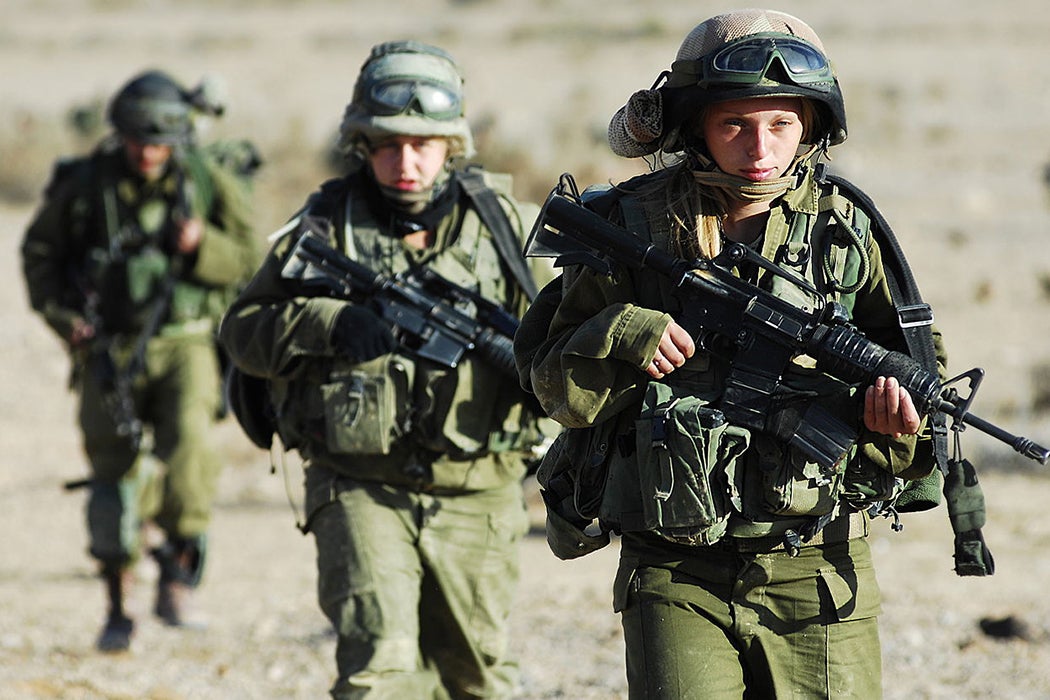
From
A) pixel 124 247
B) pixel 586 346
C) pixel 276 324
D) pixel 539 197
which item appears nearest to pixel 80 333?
pixel 124 247

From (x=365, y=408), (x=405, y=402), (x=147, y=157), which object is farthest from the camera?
(x=147, y=157)

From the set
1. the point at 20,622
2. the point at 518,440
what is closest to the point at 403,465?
the point at 518,440

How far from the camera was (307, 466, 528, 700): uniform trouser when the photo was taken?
491 cm

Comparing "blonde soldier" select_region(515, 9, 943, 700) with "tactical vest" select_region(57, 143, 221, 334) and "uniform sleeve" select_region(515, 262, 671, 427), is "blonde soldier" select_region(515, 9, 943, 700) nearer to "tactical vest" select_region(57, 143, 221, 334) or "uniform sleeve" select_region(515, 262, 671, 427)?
"uniform sleeve" select_region(515, 262, 671, 427)

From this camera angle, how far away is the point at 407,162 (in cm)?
522

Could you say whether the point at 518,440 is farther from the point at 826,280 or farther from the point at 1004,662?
the point at 1004,662

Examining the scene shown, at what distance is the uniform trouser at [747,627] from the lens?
369 centimetres

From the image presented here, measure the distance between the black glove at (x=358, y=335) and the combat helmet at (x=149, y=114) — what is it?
2.92 meters

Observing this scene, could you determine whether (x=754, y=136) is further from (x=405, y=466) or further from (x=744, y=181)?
(x=405, y=466)

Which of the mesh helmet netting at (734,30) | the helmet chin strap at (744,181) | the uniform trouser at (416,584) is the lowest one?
the uniform trouser at (416,584)

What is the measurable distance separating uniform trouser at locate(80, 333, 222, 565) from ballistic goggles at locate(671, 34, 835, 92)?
4612 millimetres

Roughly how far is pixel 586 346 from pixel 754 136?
22.3 inches

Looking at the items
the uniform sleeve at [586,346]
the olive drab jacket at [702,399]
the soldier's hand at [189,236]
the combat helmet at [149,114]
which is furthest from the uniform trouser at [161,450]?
the olive drab jacket at [702,399]

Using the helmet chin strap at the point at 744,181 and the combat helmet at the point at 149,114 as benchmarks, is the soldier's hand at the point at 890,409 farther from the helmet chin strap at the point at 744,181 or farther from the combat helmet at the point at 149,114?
the combat helmet at the point at 149,114
